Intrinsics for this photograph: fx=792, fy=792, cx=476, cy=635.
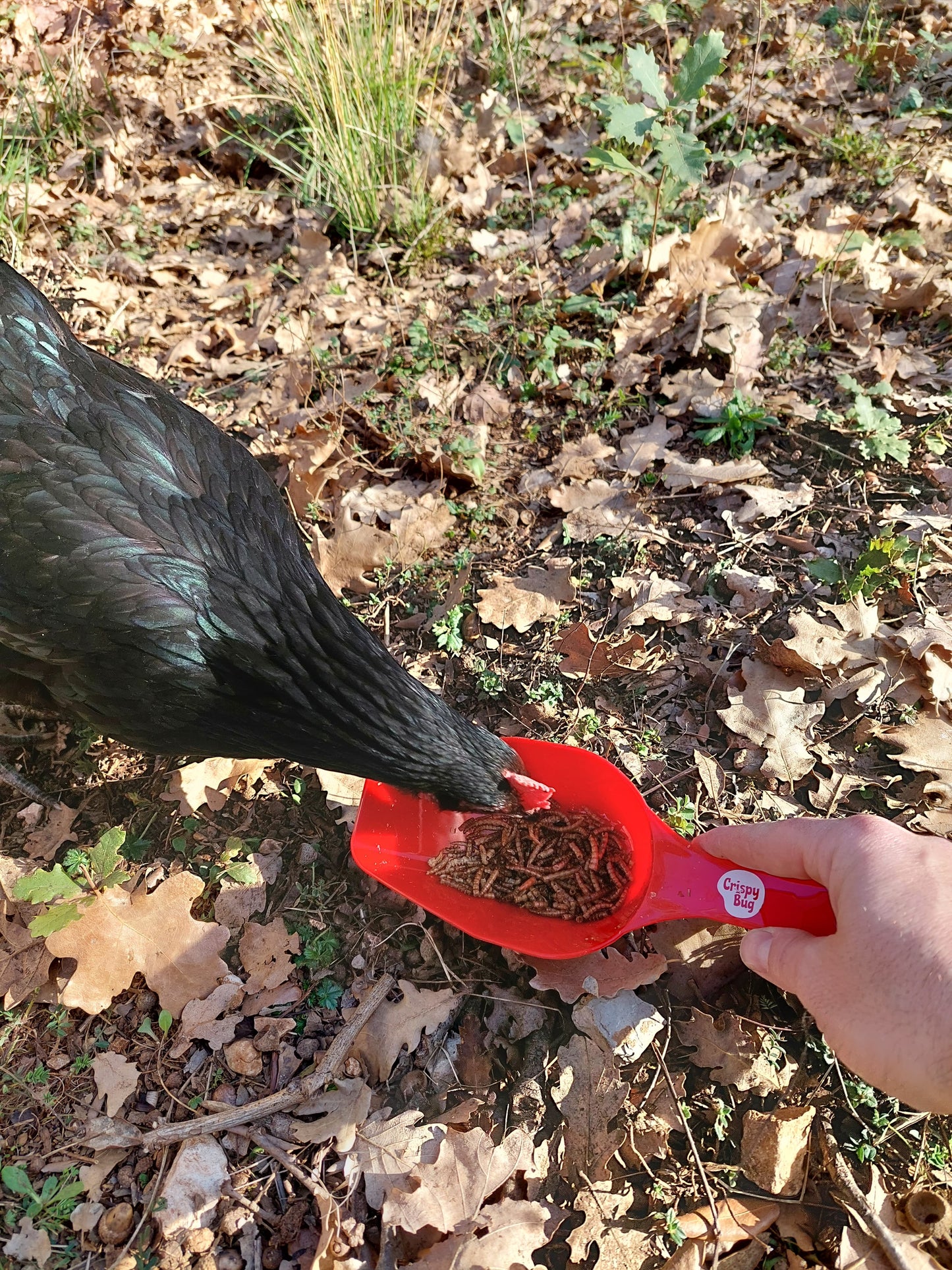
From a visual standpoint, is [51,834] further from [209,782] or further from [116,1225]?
[116,1225]

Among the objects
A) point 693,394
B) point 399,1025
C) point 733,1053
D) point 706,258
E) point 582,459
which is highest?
point 706,258

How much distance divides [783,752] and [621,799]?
0.63 meters

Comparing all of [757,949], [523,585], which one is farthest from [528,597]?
[757,949]

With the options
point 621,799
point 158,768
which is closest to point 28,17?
point 158,768

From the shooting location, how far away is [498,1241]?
2119mm

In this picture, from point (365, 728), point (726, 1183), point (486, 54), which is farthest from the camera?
point (486, 54)

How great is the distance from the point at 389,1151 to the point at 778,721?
1.93 meters

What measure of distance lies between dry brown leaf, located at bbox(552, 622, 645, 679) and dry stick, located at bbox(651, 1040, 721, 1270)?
1347 mm

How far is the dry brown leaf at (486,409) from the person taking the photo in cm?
401

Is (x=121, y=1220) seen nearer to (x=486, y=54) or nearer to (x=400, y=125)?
(x=400, y=125)

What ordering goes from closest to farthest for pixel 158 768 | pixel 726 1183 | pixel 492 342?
pixel 726 1183 → pixel 158 768 → pixel 492 342

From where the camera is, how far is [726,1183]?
2.24 metres

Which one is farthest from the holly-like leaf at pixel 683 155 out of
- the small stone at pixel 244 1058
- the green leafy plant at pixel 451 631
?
the small stone at pixel 244 1058

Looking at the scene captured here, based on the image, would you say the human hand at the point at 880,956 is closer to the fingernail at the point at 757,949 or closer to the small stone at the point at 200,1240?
the fingernail at the point at 757,949
